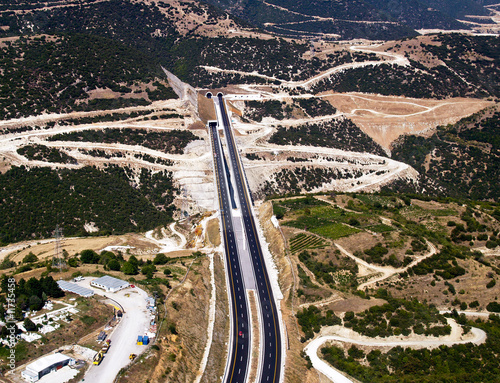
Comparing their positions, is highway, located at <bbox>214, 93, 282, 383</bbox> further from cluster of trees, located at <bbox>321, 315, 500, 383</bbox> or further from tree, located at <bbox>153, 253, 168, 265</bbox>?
tree, located at <bbox>153, 253, 168, 265</bbox>

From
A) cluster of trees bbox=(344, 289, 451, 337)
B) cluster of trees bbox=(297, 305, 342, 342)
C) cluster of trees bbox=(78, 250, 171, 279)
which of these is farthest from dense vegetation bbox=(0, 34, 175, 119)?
cluster of trees bbox=(344, 289, 451, 337)

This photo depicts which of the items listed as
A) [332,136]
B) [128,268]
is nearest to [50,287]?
[128,268]

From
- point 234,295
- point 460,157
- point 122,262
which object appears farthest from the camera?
point 460,157

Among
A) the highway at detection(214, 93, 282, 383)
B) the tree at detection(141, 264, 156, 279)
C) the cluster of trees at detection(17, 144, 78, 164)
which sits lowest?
the highway at detection(214, 93, 282, 383)

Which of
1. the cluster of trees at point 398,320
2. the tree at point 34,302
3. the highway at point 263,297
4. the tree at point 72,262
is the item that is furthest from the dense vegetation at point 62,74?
the cluster of trees at point 398,320

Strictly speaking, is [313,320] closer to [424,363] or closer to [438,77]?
[424,363]

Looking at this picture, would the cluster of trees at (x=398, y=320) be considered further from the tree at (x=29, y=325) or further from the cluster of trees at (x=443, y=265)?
the tree at (x=29, y=325)
